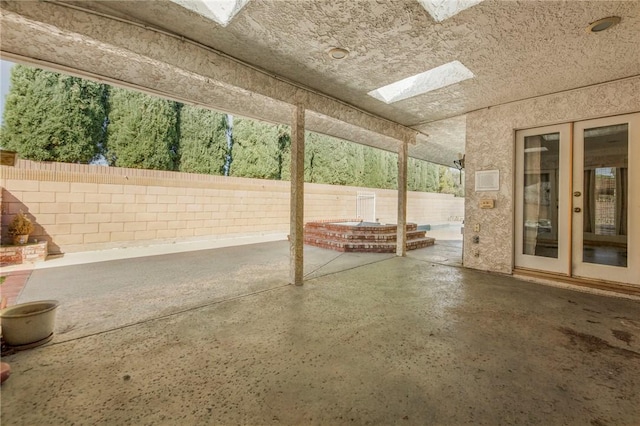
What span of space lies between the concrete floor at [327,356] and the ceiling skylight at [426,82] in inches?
115

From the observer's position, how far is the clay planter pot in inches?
84.4

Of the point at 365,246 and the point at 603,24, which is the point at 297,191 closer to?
the point at 365,246

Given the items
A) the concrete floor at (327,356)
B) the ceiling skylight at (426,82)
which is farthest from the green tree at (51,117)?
the ceiling skylight at (426,82)

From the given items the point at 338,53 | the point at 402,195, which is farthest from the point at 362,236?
the point at 338,53

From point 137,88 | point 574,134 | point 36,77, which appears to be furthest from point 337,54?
point 36,77

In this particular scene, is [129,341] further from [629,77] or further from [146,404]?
[629,77]

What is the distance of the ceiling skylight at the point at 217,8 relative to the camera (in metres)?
2.40

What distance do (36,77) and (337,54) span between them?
22.4 ft

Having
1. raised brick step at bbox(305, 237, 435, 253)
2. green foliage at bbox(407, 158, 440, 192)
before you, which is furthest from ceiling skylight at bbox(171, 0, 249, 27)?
green foliage at bbox(407, 158, 440, 192)

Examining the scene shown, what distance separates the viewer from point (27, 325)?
2.17 metres

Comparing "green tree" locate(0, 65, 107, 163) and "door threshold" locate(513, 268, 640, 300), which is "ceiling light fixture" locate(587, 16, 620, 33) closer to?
"door threshold" locate(513, 268, 640, 300)

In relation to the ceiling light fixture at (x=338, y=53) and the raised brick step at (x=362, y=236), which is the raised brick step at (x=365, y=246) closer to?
the raised brick step at (x=362, y=236)

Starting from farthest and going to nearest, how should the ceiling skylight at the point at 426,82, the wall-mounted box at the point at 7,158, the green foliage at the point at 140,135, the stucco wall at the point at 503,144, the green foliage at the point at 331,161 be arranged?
the green foliage at the point at 331,161, the green foliage at the point at 140,135, the stucco wall at the point at 503,144, the ceiling skylight at the point at 426,82, the wall-mounted box at the point at 7,158

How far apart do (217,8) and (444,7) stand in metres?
2.06
